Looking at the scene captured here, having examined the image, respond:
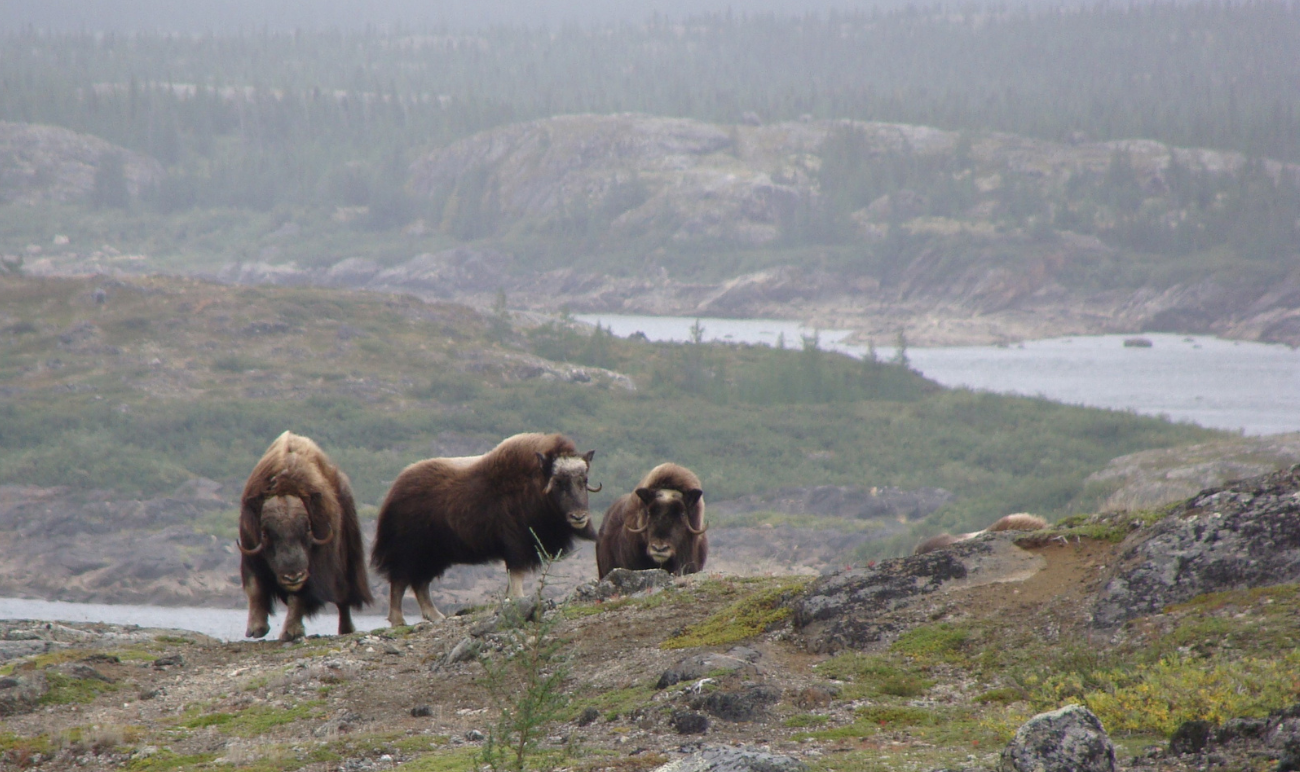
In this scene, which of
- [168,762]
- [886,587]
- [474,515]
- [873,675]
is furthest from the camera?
[474,515]

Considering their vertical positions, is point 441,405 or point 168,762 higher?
point 168,762

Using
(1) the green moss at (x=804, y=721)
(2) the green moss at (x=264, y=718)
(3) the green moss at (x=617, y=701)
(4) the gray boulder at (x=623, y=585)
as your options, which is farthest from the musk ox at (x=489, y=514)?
(1) the green moss at (x=804, y=721)

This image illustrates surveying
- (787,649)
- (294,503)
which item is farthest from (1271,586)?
(294,503)

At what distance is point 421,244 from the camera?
535 ft

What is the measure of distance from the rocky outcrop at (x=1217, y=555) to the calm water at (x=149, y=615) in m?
34.2

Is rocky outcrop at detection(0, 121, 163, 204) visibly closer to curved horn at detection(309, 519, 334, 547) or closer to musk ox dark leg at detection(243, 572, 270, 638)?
musk ox dark leg at detection(243, 572, 270, 638)

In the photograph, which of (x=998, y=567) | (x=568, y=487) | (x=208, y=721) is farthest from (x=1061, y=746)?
(x=568, y=487)

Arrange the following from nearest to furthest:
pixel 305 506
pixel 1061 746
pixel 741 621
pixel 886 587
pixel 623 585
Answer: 1. pixel 1061 746
2. pixel 886 587
3. pixel 741 621
4. pixel 623 585
5. pixel 305 506

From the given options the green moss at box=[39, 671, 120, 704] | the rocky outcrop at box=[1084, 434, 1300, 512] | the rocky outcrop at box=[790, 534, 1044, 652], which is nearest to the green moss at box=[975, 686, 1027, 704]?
the rocky outcrop at box=[790, 534, 1044, 652]

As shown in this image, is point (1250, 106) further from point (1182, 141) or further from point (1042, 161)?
point (1042, 161)

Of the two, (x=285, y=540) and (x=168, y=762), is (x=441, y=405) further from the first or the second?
(x=168, y=762)

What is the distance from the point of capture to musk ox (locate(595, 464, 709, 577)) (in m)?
14.7

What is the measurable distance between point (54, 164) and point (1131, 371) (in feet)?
494

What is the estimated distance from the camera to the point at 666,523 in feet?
48.4
